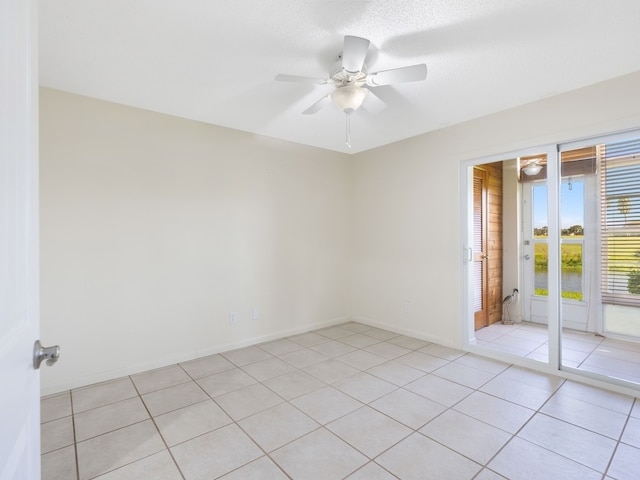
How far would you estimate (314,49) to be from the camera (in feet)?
6.89

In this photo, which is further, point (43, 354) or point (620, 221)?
point (620, 221)

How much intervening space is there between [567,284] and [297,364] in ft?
8.81

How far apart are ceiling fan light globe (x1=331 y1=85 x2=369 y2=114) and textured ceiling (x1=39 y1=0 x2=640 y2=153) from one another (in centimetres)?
20

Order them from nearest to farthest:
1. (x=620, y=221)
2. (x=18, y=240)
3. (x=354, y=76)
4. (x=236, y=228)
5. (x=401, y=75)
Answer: (x=18, y=240) → (x=401, y=75) → (x=354, y=76) → (x=620, y=221) → (x=236, y=228)

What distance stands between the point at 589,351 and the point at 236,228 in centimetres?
369

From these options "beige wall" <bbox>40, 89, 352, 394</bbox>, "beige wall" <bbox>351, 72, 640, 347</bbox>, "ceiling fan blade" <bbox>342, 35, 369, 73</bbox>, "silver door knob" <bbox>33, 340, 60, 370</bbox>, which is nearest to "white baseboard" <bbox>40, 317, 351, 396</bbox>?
"beige wall" <bbox>40, 89, 352, 394</bbox>

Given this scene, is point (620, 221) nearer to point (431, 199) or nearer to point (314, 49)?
point (431, 199)

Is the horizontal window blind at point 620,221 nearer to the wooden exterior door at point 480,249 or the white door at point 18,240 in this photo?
the wooden exterior door at point 480,249

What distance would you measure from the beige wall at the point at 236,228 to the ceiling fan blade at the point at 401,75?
1.72 meters

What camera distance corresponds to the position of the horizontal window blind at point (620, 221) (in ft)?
8.75

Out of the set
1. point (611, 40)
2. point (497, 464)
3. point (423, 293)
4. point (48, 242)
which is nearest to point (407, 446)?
point (497, 464)

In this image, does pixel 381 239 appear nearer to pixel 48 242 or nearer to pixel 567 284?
pixel 567 284

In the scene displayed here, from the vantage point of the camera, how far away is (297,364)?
3.22m

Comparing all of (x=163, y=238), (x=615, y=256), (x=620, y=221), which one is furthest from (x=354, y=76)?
(x=615, y=256)
